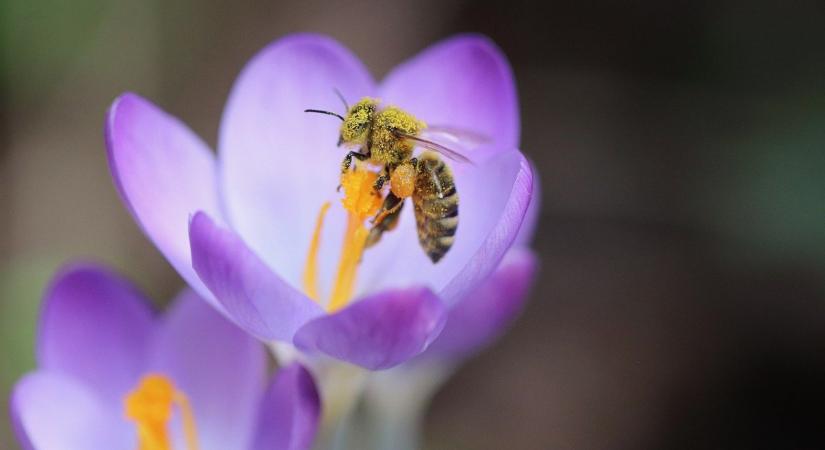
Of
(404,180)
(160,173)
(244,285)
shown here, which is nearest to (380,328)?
(244,285)

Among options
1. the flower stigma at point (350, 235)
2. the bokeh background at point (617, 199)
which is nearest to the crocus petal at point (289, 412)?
the flower stigma at point (350, 235)

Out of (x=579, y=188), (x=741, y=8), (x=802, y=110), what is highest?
(x=741, y=8)

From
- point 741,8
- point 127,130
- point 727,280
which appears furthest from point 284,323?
point 741,8

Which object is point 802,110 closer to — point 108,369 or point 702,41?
point 702,41

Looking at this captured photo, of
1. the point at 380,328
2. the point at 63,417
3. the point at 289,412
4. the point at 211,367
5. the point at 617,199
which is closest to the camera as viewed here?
the point at 380,328

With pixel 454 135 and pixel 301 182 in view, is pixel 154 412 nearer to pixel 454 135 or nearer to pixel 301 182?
pixel 301 182

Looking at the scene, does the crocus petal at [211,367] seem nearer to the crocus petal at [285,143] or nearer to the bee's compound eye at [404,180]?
the crocus petal at [285,143]
